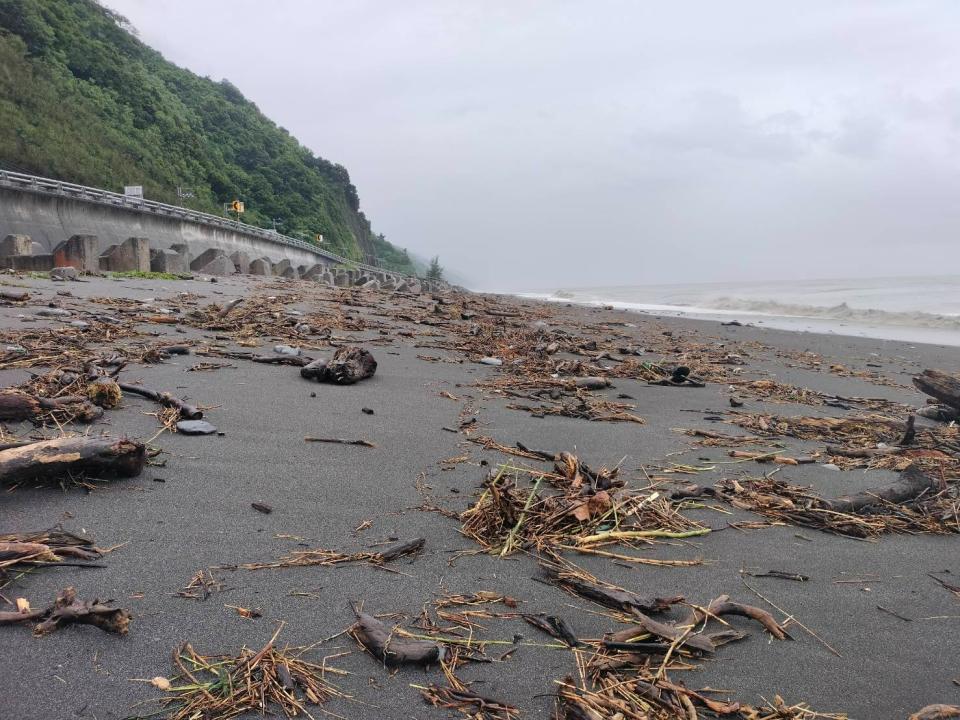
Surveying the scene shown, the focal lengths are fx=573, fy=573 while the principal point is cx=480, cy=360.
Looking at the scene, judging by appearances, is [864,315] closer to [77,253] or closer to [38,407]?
[38,407]

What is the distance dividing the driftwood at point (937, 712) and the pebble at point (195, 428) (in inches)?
124

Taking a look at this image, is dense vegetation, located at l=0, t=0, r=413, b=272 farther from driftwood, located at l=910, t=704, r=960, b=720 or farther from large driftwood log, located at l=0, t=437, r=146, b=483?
driftwood, located at l=910, t=704, r=960, b=720

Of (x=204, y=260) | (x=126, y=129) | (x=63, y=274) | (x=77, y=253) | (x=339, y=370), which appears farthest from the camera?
(x=126, y=129)

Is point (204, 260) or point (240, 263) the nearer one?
point (204, 260)

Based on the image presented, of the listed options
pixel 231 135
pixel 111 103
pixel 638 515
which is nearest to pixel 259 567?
pixel 638 515

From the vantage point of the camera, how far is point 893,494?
9.51 feet

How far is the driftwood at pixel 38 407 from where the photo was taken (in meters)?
2.89

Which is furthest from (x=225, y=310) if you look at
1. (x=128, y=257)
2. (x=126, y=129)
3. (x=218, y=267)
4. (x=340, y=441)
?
(x=126, y=129)

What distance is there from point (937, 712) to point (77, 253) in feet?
52.9

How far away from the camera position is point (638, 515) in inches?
101

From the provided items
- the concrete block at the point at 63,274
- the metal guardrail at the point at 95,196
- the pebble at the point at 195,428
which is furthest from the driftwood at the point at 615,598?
the metal guardrail at the point at 95,196

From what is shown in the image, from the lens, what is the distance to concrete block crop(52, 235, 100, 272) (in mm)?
13039

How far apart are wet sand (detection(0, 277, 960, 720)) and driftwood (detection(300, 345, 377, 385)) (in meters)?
0.67

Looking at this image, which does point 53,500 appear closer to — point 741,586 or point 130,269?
point 741,586
